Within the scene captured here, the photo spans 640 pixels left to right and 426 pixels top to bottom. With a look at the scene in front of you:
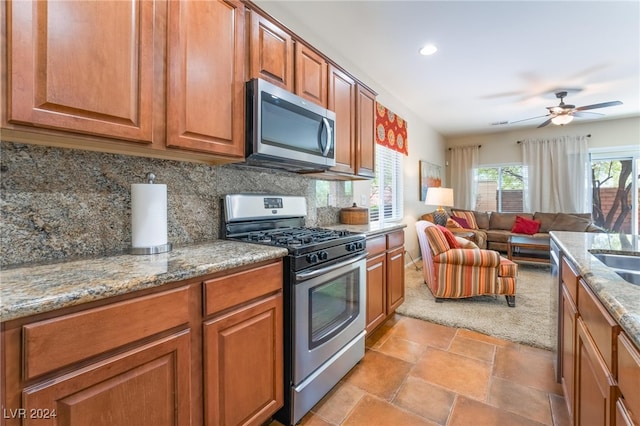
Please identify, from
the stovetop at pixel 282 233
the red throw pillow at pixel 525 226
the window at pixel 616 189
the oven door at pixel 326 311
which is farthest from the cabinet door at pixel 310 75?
the window at pixel 616 189

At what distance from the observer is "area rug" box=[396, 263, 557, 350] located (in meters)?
2.45

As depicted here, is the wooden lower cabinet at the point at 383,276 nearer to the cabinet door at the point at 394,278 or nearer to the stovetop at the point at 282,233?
the cabinet door at the point at 394,278

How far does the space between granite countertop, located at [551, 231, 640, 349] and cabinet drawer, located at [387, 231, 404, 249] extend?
45.7 inches

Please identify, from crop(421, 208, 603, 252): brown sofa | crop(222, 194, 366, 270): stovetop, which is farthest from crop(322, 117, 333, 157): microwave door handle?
crop(421, 208, 603, 252): brown sofa

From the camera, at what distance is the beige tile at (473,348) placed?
2.15 m

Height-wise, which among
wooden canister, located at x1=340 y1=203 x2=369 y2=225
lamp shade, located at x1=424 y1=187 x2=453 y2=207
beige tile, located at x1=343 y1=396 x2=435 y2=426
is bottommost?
beige tile, located at x1=343 y1=396 x2=435 y2=426

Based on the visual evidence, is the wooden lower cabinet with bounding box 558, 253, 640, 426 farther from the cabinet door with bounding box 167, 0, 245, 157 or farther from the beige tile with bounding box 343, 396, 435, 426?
the cabinet door with bounding box 167, 0, 245, 157

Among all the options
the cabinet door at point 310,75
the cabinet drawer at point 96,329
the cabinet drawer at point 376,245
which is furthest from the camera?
the cabinet drawer at point 376,245

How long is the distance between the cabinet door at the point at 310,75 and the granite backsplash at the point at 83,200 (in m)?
0.80

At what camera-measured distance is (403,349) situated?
2248mm

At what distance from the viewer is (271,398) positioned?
142 cm

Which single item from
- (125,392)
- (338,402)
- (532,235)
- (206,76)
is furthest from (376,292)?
(532,235)

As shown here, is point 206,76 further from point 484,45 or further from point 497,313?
point 497,313

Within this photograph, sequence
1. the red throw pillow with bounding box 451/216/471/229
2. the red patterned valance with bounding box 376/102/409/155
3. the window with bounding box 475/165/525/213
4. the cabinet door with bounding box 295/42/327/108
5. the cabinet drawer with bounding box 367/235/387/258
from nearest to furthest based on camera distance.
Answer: the cabinet door with bounding box 295/42/327/108
the cabinet drawer with bounding box 367/235/387/258
the red patterned valance with bounding box 376/102/409/155
the red throw pillow with bounding box 451/216/471/229
the window with bounding box 475/165/525/213
